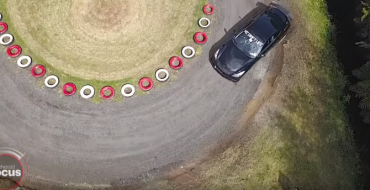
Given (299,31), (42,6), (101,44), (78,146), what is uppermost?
(42,6)

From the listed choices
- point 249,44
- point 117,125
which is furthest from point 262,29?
point 117,125

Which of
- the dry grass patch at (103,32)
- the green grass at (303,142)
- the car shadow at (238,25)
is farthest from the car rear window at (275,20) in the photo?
the dry grass patch at (103,32)

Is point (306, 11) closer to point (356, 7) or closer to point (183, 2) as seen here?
point (356, 7)

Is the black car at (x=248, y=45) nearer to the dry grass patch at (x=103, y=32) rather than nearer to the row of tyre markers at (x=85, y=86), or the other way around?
the row of tyre markers at (x=85, y=86)

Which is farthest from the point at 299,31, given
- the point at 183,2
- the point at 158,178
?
the point at 158,178

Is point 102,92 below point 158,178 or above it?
above

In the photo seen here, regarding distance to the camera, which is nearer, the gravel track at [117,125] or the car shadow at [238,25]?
the gravel track at [117,125]
